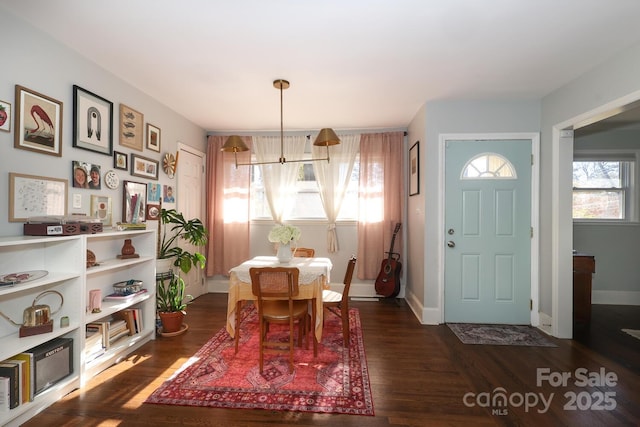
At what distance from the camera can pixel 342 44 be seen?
7.39ft

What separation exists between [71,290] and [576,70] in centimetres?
460

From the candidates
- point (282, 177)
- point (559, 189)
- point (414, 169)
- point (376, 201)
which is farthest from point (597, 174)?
point (282, 177)

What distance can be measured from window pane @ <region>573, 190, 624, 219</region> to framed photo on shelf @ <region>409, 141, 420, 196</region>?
2.46m

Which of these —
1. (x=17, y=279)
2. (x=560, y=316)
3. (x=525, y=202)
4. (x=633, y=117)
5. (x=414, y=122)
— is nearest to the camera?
(x=17, y=279)

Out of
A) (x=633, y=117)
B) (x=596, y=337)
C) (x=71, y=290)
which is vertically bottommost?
(x=596, y=337)

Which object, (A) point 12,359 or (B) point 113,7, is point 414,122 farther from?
(A) point 12,359

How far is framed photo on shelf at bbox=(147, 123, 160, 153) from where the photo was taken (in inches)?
131

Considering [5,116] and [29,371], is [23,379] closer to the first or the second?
[29,371]

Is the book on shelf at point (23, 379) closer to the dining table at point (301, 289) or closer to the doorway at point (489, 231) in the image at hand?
the dining table at point (301, 289)

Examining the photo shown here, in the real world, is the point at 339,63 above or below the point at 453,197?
above

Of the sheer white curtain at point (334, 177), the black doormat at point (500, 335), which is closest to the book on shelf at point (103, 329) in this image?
the sheer white curtain at point (334, 177)

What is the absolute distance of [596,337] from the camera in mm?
3059

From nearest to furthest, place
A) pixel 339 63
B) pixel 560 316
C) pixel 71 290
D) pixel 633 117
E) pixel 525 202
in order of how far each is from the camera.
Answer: pixel 71 290 < pixel 339 63 < pixel 560 316 < pixel 525 202 < pixel 633 117

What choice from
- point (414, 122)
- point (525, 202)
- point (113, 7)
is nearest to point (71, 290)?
point (113, 7)
